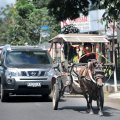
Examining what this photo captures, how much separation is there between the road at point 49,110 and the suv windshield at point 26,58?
135 cm

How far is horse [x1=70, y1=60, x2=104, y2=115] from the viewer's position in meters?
13.4

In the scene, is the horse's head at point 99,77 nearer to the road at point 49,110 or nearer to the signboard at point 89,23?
the road at point 49,110

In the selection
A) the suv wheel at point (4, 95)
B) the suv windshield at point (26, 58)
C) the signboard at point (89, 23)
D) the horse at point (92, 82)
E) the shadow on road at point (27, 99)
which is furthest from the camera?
the signboard at point (89, 23)

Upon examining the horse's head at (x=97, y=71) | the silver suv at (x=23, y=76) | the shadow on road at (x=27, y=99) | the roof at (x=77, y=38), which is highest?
the roof at (x=77, y=38)

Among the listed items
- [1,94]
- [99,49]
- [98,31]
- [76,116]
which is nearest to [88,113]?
[76,116]

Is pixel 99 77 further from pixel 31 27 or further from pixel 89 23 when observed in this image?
pixel 31 27

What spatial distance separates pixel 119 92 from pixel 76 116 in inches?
318

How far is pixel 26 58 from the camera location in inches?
736

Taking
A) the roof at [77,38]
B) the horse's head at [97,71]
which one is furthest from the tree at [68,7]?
the horse's head at [97,71]

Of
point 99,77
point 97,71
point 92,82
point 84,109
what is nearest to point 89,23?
point 84,109

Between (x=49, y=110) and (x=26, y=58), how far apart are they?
3937 mm

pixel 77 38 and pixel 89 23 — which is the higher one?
pixel 89 23

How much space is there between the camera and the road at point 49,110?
44.0 feet

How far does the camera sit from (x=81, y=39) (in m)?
22.6
